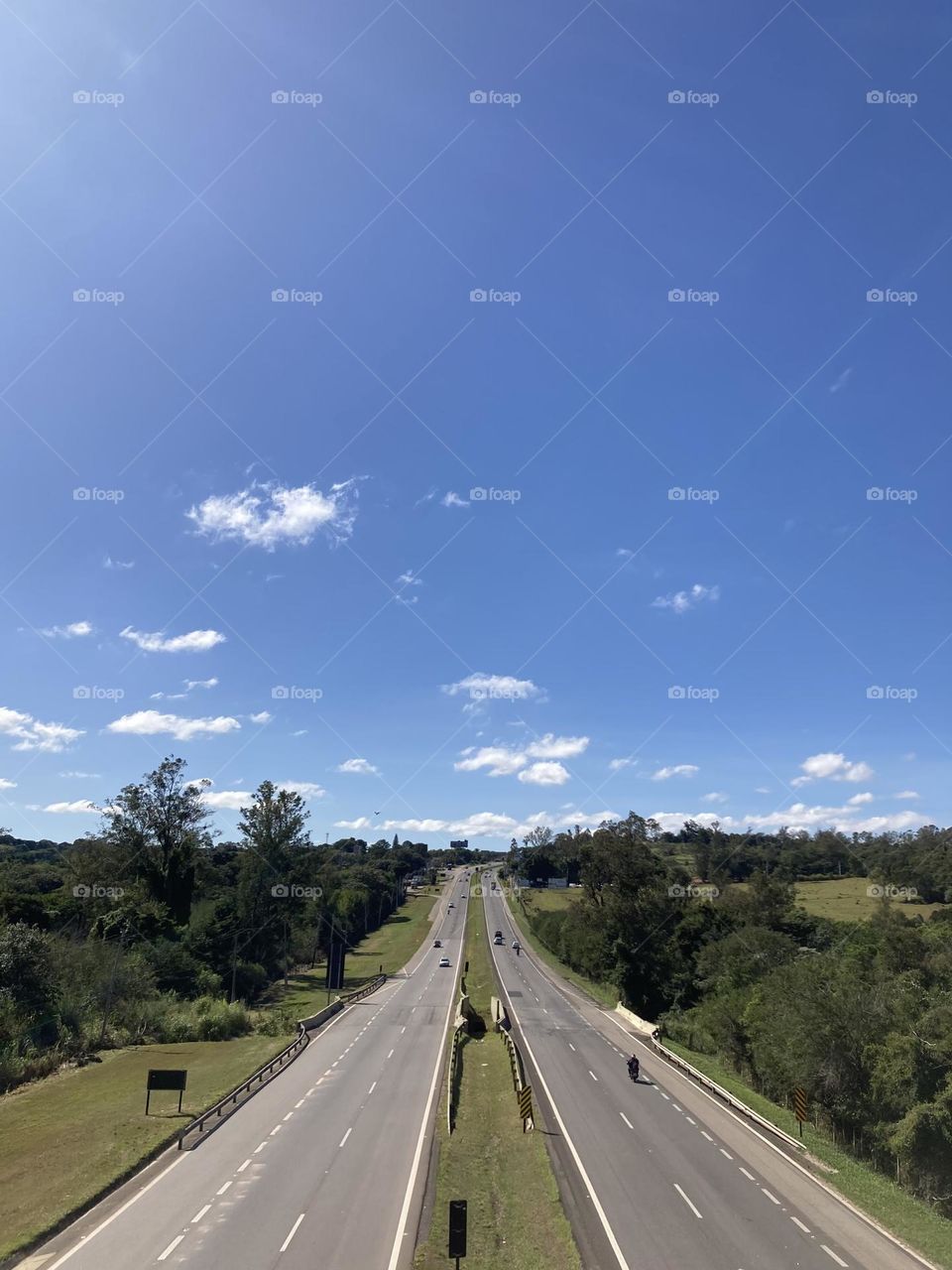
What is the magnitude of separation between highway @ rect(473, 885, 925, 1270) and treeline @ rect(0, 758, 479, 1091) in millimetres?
25300

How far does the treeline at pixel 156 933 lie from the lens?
42.4 m

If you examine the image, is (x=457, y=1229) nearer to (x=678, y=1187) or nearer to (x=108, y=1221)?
(x=108, y=1221)

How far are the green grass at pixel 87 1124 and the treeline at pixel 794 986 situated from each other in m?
28.7

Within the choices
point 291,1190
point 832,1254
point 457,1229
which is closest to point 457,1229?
point 457,1229

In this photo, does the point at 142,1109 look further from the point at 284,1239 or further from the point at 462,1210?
the point at 462,1210

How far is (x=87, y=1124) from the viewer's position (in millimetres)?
26984

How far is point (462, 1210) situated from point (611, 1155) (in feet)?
40.0

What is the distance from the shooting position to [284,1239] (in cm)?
1723

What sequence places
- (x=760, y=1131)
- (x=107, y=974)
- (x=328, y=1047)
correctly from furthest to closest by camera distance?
(x=107, y=974), (x=328, y=1047), (x=760, y=1131)

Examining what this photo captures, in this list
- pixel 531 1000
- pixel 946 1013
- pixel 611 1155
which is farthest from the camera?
pixel 531 1000

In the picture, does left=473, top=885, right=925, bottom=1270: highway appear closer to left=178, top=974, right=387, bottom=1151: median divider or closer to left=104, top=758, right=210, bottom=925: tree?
left=178, top=974, right=387, bottom=1151: median divider

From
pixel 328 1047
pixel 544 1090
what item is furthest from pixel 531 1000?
pixel 544 1090

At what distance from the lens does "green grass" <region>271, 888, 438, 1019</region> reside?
68.1 meters

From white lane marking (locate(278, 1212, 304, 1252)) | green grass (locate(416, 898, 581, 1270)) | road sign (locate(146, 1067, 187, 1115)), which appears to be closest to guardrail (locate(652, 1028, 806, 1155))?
green grass (locate(416, 898, 581, 1270))
